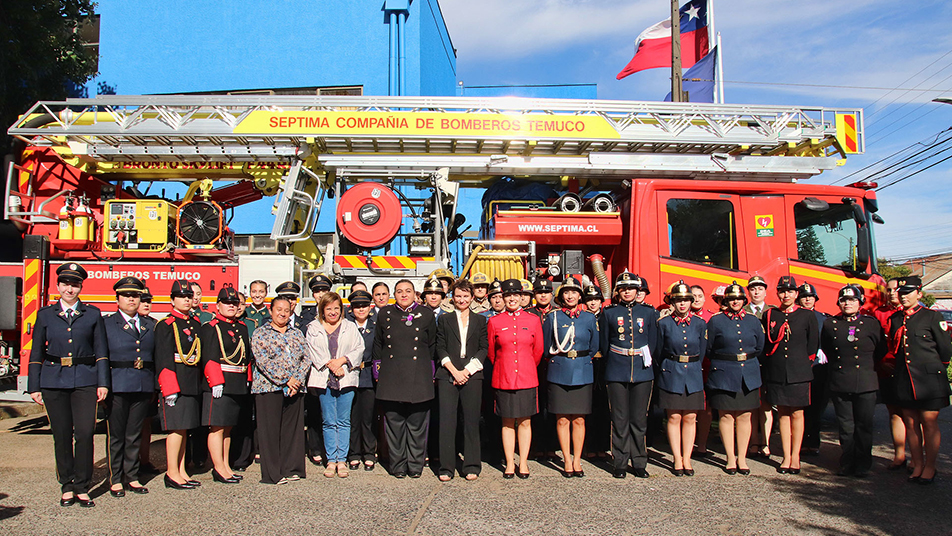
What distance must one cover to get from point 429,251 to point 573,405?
2798mm

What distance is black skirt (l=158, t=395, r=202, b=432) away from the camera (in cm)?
516

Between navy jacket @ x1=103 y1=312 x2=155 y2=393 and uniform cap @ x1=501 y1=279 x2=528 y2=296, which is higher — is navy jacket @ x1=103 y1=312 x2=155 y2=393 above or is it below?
below

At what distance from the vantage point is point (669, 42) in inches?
584

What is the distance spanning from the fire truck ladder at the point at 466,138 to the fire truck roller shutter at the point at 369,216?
428mm

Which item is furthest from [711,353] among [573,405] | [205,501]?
[205,501]

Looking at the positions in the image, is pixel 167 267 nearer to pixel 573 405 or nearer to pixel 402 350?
pixel 402 350

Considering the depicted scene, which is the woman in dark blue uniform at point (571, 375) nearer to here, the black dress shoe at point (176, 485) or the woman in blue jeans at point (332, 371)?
the woman in blue jeans at point (332, 371)

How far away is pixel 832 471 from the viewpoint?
5863 millimetres

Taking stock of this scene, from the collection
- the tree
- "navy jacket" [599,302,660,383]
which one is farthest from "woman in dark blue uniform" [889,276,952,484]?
the tree

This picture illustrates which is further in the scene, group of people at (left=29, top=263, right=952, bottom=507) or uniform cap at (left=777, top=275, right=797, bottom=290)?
uniform cap at (left=777, top=275, right=797, bottom=290)

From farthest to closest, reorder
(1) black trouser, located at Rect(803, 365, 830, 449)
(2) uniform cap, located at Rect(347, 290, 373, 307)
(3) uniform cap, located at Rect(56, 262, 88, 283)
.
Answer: (1) black trouser, located at Rect(803, 365, 830, 449) → (2) uniform cap, located at Rect(347, 290, 373, 307) → (3) uniform cap, located at Rect(56, 262, 88, 283)

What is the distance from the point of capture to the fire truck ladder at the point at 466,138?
289 inches

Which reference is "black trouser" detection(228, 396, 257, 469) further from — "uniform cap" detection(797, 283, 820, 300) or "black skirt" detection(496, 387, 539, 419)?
"uniform cap" detection(797, 283, 820, 300)

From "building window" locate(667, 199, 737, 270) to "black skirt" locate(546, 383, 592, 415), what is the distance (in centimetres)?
238
